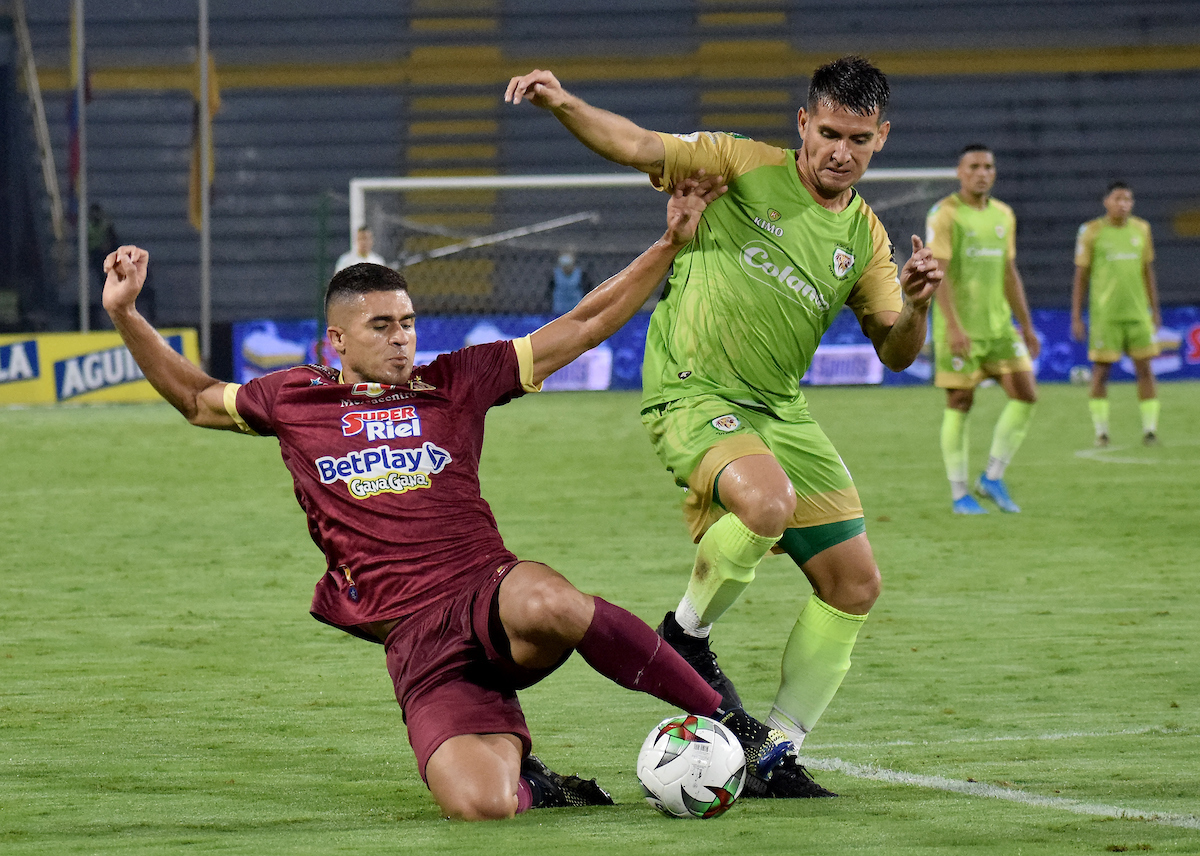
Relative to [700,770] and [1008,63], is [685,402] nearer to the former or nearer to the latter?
[700,770]

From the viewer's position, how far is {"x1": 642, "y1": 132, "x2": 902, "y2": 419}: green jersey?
4543mm

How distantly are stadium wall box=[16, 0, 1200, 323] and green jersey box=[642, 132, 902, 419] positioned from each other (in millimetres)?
18471

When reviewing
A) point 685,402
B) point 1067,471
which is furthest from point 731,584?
point 1067,471

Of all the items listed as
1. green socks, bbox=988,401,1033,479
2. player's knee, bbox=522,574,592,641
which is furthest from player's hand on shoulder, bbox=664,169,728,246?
green socks, bbox=988,401,1033,479

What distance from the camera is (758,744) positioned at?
3.98 m

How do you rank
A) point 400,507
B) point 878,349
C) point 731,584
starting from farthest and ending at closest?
point 878,349 → point 731,584 → point 400,507

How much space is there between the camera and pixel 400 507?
404cm

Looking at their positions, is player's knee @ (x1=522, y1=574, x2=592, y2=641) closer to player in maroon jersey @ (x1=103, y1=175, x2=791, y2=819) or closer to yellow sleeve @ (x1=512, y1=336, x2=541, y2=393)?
player in maroon jersey @ (x1=103, y1=175, x2=791, y2=819)

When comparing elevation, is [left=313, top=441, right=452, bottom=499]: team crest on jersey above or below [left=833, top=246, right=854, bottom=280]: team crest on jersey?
below

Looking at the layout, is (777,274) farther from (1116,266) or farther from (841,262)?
(1116,266)

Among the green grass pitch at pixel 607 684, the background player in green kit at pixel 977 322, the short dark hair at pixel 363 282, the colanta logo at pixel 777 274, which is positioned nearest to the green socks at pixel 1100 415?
the green grass pitch at pixel 607 684

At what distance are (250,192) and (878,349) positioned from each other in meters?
19.8

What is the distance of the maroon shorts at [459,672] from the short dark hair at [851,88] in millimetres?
1572

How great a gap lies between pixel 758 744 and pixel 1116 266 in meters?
10.8
